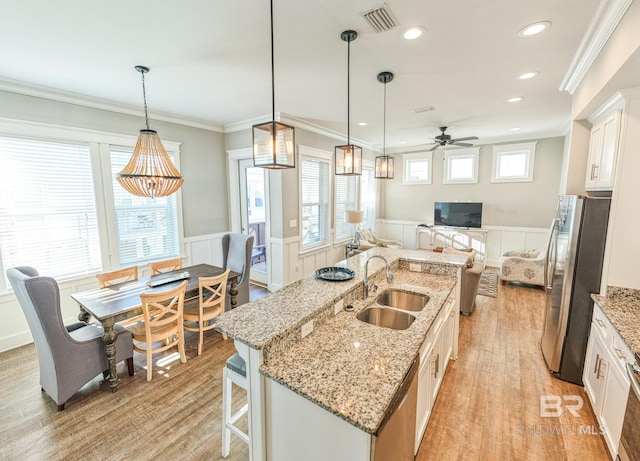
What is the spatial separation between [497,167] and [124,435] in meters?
7.51

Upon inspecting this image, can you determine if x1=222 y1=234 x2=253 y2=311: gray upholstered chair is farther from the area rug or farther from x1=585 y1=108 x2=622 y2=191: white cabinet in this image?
the area rug

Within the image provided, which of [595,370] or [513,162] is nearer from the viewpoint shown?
[595,370]

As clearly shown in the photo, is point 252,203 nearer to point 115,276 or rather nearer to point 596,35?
point 115,276

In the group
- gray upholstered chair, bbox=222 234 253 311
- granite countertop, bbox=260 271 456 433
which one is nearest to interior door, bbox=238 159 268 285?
gray upholstered chair, bbox=222 234 253 311

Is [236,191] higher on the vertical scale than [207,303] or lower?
higher

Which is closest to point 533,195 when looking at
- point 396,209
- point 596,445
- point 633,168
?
point 396,209

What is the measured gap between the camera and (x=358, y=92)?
3371 mm

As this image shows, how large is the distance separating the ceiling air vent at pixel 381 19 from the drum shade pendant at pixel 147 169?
2092 mm

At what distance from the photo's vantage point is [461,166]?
6.79 metres

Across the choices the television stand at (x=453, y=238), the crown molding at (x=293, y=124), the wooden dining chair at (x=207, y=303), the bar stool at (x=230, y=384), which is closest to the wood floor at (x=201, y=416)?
the bar stool at (x=230, y=384)

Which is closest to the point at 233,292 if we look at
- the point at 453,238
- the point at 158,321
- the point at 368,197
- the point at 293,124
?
the point at 158,321

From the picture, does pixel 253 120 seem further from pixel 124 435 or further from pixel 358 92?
pixel 124 435

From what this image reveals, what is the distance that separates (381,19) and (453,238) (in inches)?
227

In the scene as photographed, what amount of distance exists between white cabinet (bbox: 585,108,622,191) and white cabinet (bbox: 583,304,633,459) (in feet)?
3.51
